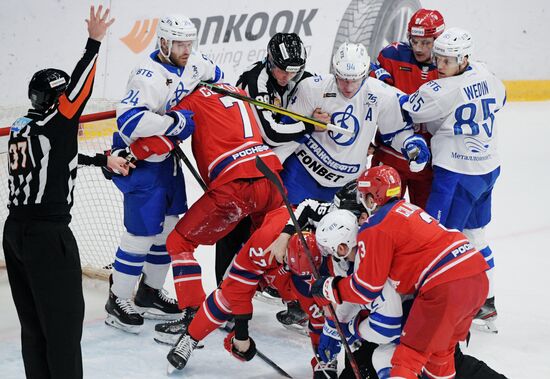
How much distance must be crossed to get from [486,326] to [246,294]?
4.09 ft

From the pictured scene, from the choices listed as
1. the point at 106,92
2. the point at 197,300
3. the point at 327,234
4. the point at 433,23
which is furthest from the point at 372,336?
the point at 106,92

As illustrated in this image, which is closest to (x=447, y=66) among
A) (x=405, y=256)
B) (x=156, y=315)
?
(x=405, y=256)

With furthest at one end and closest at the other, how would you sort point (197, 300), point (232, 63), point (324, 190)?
point (232, 63) → point (324, 190) → point (197, 300)

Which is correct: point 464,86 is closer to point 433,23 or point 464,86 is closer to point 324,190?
point 433,23

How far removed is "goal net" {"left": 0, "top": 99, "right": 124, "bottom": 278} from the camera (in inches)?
191

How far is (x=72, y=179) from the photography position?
304 cm

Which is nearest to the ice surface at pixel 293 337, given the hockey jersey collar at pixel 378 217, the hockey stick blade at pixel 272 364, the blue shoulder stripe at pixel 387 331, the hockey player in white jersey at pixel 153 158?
the hockey stick blade at pixel 272 364

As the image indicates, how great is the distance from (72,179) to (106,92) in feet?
12.0

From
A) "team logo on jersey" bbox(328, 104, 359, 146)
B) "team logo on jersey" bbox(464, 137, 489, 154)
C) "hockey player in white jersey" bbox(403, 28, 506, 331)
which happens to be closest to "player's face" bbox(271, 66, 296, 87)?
"team logo on jersey" bbox(328, 104, 359, 146)

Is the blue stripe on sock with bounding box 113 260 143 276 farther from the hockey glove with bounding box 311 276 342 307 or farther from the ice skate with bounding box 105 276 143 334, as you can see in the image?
the hockey glove with bounding box 311 276 342 307

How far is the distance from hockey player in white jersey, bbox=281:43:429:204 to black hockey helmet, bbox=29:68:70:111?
1.37 metres

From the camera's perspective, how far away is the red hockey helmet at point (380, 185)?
3.21 m

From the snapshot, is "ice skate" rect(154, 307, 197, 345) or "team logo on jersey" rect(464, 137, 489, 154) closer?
"ice skate" rect(154, 307, 197, 345)

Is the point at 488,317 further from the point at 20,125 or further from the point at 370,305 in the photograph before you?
the point at 20,125
